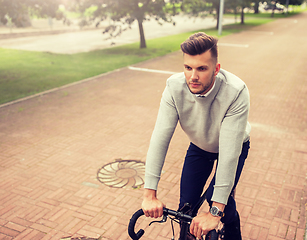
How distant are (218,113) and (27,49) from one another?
1794 centimetres

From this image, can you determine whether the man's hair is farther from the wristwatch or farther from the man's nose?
the wristwatch

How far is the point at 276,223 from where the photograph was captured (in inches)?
147

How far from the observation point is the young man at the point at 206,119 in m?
1.92

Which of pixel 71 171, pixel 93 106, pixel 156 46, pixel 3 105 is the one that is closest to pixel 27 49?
pixel 156 46

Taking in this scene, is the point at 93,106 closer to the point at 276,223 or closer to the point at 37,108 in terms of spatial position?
the point at 37,108

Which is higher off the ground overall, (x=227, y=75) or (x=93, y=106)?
(x=227, y=75)

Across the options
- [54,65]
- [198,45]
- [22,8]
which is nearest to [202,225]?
[198,45]

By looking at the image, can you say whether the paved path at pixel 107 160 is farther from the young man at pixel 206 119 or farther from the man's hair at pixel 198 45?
the man's hair at pixel 198 45

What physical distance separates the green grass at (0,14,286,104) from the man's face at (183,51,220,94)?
7.94 m

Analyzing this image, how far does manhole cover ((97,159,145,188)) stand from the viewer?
4.67 meters

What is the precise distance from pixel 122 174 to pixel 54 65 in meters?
9.75

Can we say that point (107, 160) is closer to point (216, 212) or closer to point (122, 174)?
point (122, 174)

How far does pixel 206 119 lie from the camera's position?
7.25 ft

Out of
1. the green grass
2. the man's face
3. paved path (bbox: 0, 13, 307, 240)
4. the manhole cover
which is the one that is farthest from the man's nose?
the green grass
